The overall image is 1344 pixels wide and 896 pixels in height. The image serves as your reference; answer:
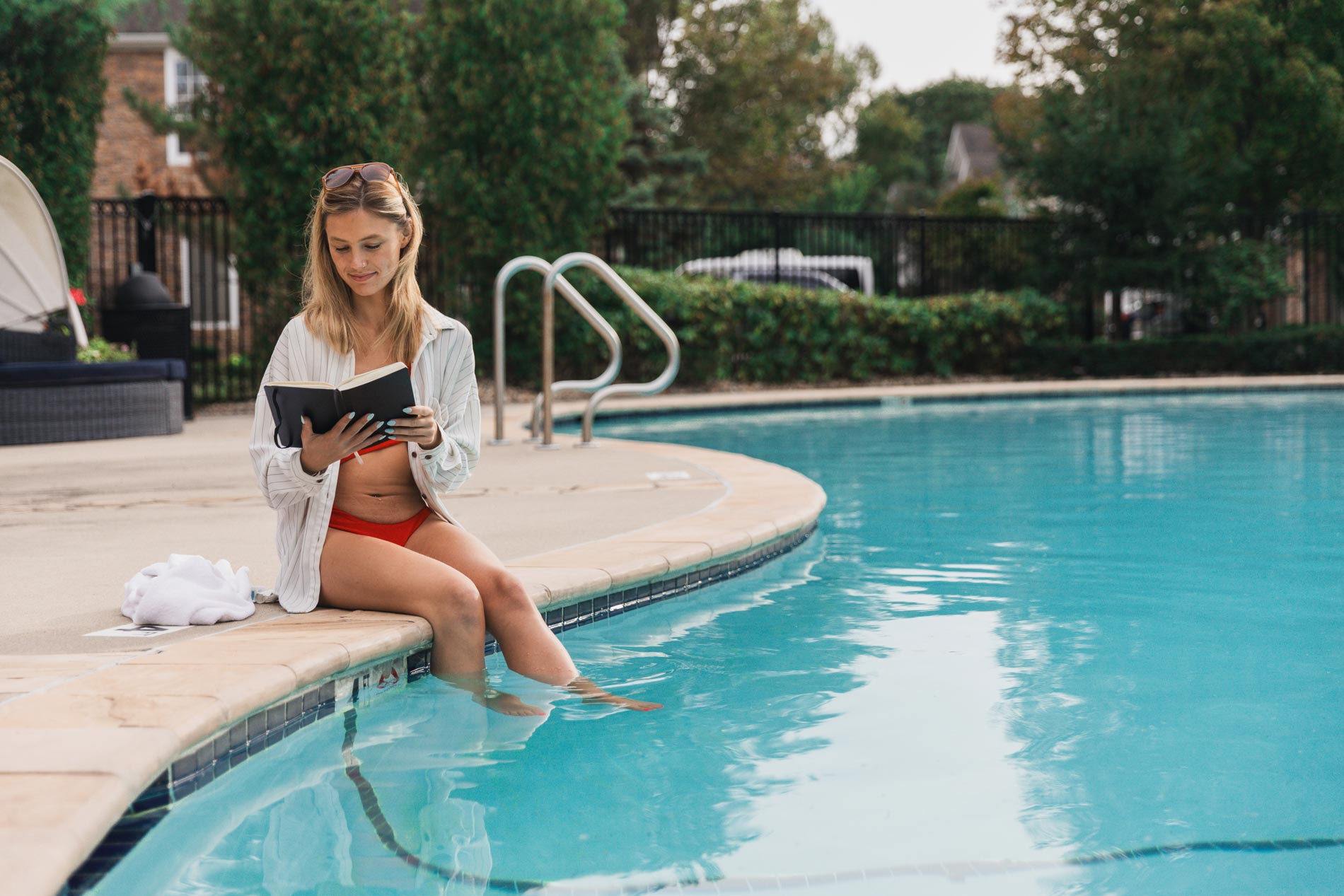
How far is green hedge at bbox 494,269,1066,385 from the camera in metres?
14.4

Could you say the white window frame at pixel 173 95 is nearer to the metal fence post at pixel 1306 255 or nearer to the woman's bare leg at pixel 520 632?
the metal fence post at pixel 1306 255

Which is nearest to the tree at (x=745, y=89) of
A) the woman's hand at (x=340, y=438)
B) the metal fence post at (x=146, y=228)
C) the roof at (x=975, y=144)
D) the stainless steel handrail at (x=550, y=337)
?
the metal fence post at (x=146, y=228)

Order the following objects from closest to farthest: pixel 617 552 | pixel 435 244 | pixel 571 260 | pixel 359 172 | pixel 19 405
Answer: pixel 359 172 < pixel 617 552 < pixel 571 260 < pixel 19 405 < pixel 435 244

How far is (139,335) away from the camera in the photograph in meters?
10.9

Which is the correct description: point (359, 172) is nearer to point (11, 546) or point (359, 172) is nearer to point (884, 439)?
point (11, 546)

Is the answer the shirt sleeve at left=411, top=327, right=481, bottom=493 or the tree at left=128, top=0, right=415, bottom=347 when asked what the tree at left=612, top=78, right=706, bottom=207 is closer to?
the tree at left=128, top=0, right=415, bottom=347

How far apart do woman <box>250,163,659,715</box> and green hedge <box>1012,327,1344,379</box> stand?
46.3ft

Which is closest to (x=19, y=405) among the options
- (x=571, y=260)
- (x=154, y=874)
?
(x=571, y=260)

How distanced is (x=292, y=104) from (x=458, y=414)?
925 cm

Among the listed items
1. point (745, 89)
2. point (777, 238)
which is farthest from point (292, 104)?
point (745, 89)

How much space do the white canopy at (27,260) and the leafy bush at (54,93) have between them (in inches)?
54.5

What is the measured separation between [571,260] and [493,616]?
4782 mm

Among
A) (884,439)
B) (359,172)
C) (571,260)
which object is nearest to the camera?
(359,172)

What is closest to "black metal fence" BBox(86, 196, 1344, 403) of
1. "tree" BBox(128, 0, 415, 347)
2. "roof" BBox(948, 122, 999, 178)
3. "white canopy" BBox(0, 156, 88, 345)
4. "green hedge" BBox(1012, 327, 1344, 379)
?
"green hedge" BBox(1012, 327, 1344, 379)
